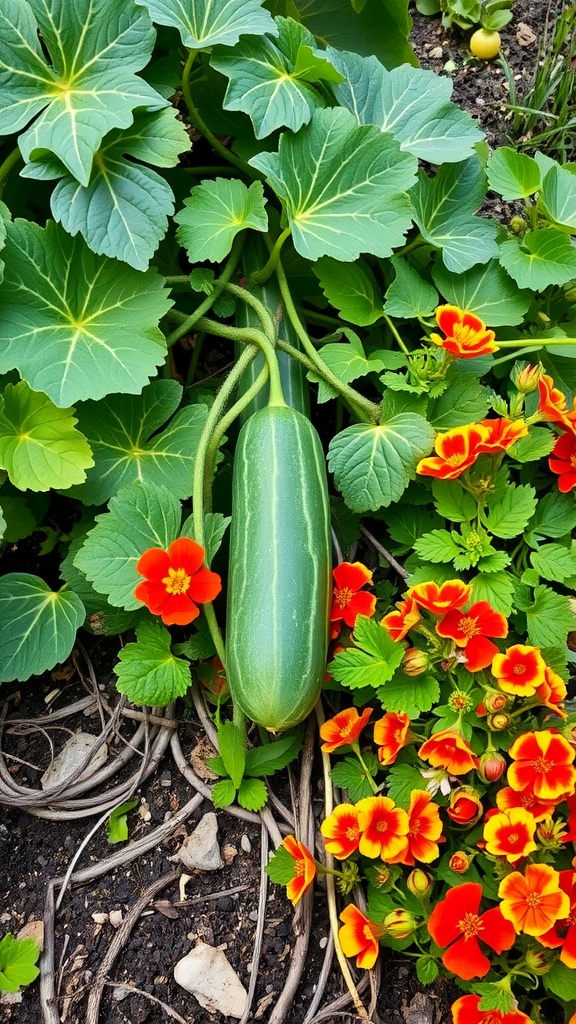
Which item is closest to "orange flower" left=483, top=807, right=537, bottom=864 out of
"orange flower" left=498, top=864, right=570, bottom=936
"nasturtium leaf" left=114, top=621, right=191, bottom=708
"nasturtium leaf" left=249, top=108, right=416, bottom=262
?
"orange flower" left=498, top=864, right=570, bottom=936

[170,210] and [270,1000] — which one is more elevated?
[170,210]

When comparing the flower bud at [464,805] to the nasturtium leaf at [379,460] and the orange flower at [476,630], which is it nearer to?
the orange flower at [476,630]

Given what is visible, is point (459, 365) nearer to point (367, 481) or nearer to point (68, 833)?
point (367, 481)

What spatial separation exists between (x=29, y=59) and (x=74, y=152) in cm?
22

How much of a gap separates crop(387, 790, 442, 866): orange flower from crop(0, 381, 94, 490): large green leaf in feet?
2.45

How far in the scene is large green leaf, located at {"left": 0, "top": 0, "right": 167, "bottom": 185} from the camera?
1.28m

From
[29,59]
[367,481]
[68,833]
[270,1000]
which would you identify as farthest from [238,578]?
[29,59]

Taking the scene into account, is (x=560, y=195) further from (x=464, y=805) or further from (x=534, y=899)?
(x=534, y=899)

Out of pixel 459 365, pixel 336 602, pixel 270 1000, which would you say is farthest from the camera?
pixel 459 365

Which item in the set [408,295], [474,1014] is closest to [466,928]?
[474,1014]

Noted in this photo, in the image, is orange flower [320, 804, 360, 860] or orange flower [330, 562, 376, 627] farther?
orange flower [330, 562, 376, 627]

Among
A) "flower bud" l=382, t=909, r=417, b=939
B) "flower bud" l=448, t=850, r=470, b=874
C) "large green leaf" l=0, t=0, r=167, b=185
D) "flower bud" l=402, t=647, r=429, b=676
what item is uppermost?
"large green leaf" l=0, t=0, r=167, b=185

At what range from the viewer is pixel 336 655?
1270 mm

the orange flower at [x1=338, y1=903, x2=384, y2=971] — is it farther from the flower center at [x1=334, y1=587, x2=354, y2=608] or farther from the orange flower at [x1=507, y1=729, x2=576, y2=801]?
the flower center at [x1=334, y1=587, x2=354, y2=608]
